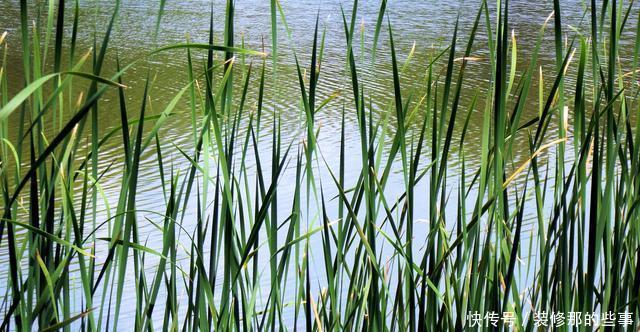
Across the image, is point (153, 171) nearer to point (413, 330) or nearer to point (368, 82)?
point (368, 82)

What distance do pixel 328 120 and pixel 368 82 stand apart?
0.52m

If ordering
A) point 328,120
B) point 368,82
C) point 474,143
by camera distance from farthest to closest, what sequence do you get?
point 368,82 → point 328,120 → point 474,143

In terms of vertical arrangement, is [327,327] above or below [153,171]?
above

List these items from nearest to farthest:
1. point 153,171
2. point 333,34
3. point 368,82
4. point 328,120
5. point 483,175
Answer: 1. point 483,175
2. point 153,171
3. point 328,120
4. point 368,82
5. point 333,34

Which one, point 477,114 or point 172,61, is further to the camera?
point 172,61

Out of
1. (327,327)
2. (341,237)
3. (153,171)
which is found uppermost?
(341,237)

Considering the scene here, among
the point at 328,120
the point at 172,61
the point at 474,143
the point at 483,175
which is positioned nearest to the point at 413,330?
the point at 483,175

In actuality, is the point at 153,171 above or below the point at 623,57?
below

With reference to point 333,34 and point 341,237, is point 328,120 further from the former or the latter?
point 341,237

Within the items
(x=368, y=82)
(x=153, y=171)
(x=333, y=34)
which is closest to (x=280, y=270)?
(x=153, y=171)

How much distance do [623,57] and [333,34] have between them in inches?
68.5

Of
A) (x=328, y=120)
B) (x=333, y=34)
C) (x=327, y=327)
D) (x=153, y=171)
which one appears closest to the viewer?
(x=327, y=327)

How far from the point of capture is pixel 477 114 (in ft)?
11.7

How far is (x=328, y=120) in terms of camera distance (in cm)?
344
